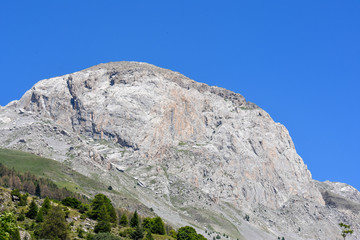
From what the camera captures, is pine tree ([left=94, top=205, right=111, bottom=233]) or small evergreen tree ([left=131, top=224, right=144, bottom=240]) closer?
pine tree ([left=94, top=205, right=111, bottom=233])

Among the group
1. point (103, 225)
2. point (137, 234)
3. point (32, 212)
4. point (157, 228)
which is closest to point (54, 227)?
point (32, 212)

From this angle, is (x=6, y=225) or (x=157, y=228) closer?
(x=6, y=225)

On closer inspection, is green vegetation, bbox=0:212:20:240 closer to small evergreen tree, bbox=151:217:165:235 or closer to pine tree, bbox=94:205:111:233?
pine tree, bbox=94:205:111:233

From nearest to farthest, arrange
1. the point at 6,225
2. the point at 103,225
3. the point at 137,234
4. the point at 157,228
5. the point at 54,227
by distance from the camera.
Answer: the point at 6,225
the point at 54,227
the point at 103,225
the point at 137,234
the point at 157,228

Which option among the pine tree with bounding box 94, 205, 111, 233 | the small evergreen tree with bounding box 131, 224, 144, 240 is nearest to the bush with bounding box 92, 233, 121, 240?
the pine tree with bounding box 94, 205, 111, 233

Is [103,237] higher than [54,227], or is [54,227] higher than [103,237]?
[103,237]

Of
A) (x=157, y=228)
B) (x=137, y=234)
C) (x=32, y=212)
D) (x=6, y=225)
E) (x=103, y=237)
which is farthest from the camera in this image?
(x=157, y=228)

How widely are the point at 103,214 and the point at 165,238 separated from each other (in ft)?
63.4

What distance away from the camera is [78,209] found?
13100 cm

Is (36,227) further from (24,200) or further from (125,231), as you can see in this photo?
(125,231)

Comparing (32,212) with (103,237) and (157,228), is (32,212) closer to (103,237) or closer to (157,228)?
(103,237)

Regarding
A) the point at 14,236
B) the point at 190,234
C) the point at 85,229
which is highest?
the point at 190,234

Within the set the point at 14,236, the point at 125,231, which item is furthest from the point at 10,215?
the point at 125,231

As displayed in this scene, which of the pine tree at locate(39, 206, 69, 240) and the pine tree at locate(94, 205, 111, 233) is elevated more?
the pine tree at locate(94, 205, 111, 233)
